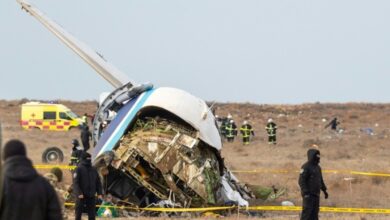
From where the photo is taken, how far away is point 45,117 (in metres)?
50.5

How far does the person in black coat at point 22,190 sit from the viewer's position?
762cm

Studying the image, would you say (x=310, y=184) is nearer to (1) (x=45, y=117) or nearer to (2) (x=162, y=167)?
(2) (x=162, y=167)

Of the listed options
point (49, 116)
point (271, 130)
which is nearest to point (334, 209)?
point (271, 130)

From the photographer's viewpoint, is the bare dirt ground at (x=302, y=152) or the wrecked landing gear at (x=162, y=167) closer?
the wrecked landing gear at (x=162, y=167)

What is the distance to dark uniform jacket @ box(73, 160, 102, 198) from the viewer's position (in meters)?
14.7

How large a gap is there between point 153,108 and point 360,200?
613cm

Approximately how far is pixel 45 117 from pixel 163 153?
1313 inches

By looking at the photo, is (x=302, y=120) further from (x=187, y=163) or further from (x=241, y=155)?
(x=187, y=163)

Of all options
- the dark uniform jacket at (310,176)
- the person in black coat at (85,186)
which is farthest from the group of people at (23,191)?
the dark uniform jacket at (310,176)

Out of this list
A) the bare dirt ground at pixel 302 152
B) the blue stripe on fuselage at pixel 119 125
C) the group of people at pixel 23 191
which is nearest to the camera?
the group of people at pixel 23 191

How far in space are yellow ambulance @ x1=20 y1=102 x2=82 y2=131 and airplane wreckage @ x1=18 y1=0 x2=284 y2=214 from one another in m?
31.0

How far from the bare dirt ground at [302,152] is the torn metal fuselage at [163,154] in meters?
1.69

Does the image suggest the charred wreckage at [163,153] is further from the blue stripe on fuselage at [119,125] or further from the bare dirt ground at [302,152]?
the bare dirt ground at [302,152]

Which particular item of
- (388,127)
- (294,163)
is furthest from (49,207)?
(388,127)
